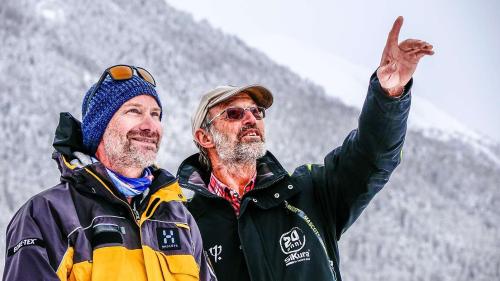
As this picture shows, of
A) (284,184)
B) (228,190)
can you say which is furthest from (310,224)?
(228,190)

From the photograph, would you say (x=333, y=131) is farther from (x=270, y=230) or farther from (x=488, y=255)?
(x=270, y=230)

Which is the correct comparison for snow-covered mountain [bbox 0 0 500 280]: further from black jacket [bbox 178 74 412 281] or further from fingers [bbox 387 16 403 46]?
fingers [bbox 387 16 403 46]

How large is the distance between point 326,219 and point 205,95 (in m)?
1.22

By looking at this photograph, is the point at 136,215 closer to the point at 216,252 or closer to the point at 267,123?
the point at 216,252

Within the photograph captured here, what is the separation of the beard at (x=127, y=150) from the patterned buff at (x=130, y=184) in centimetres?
7

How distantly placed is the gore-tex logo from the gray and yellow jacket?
0.61m

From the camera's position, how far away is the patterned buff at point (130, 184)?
10.5ft

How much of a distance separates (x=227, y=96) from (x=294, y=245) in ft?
3.67

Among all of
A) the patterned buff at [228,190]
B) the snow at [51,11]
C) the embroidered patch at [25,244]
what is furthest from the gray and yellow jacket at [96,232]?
the snow at [51,11]

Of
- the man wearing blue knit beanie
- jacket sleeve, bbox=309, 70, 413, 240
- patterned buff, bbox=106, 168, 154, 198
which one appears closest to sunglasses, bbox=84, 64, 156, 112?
the man wearing blue knit beanie

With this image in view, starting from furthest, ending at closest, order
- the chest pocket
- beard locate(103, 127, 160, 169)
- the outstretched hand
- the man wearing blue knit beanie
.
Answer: the outstretched hand → beard locate(103, 127, 160, 169) → the chest pocket → the man wearing blue knit beanie

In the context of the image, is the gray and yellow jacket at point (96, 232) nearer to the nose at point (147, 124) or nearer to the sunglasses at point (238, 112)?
the nose at point (147, 124)

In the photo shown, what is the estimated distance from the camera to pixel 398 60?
3.53 meters

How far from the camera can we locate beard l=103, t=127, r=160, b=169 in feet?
10.9
